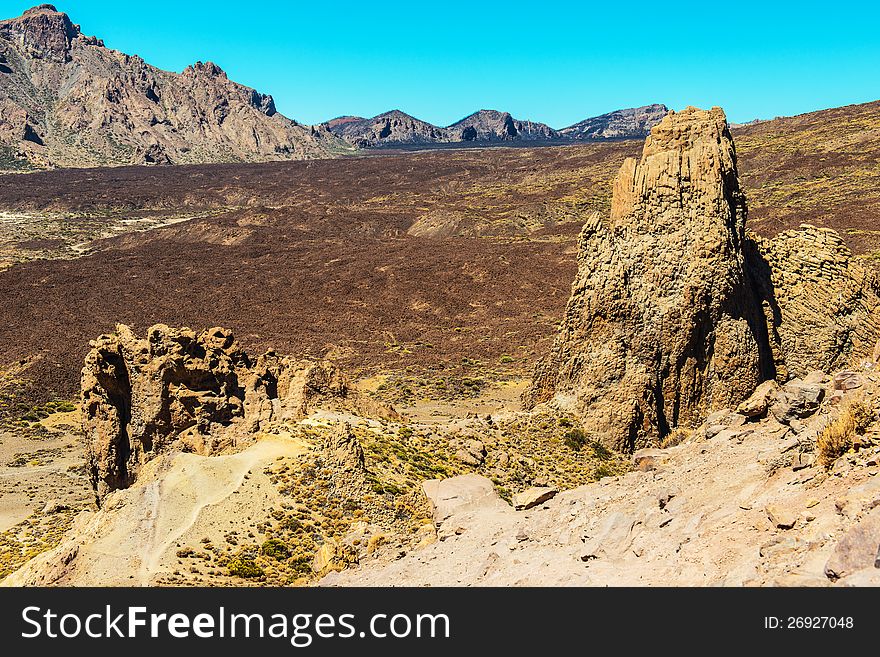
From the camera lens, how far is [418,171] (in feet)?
540

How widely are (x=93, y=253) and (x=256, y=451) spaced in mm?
86953

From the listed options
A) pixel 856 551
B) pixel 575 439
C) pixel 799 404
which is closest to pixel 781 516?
pixel 856 551

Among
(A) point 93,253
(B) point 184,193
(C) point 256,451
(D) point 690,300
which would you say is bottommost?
(C) point 256,451

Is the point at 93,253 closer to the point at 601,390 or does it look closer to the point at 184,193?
the point at 184,193

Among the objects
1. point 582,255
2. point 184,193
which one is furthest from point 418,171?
point 582,255

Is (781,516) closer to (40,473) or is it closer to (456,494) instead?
(456,494)

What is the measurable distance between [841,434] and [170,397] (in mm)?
15099

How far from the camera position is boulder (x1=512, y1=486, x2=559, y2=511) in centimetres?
1284

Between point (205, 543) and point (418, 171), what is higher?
point (418, 171)

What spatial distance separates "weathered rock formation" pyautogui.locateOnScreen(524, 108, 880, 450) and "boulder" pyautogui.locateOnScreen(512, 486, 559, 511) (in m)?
5.11

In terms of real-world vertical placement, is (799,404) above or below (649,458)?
above

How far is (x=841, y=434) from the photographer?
8.41 meters

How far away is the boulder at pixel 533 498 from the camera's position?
505 inches

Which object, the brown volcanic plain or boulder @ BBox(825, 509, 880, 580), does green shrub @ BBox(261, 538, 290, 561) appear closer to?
boulder @ BBox(825, 509, 880, 580)
